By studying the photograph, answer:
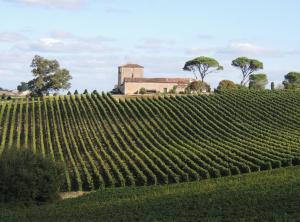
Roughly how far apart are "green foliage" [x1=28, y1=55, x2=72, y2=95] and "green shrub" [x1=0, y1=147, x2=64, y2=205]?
2295 inches

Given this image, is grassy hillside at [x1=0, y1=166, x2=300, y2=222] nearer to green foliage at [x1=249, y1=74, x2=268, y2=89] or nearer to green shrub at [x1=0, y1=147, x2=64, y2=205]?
green shrub at [x1=0, y1=147, x2=64, y2=205]

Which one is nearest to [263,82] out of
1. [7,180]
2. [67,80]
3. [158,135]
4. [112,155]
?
[67,80]

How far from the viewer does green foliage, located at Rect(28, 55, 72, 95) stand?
8950 centimetres

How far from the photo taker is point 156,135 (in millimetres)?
50344

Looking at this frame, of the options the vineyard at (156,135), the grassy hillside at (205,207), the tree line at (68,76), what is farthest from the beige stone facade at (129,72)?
the grassy hillside at (205,207)

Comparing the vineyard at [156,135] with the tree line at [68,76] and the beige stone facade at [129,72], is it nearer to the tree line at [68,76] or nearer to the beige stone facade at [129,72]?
the tree line at [68,76]

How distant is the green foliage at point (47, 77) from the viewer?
89500mm

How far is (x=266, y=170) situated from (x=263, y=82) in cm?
8455

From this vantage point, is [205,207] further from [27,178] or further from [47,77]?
[47,77]

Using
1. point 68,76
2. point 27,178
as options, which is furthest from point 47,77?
point 27,178

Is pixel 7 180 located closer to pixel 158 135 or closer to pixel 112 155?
pixel 112 155

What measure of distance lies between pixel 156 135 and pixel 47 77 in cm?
4387

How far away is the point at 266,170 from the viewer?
3784cm

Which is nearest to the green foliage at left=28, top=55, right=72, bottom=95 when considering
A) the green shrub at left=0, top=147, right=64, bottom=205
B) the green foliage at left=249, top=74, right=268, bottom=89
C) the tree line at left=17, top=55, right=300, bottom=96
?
the tree line at left=17, top=55, right=300, bottom=96
